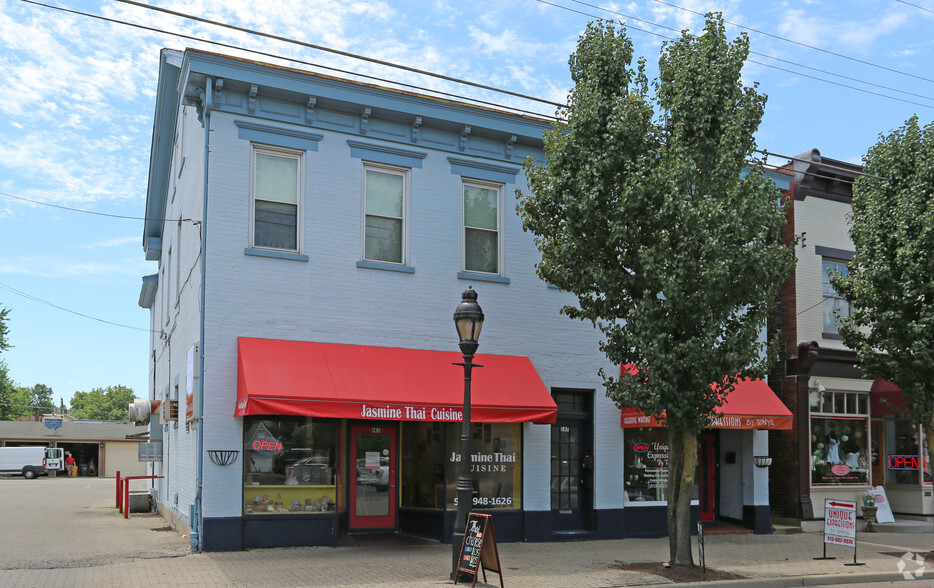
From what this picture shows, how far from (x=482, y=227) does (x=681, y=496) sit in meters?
6.40

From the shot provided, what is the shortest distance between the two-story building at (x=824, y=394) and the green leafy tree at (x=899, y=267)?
280 centimetres

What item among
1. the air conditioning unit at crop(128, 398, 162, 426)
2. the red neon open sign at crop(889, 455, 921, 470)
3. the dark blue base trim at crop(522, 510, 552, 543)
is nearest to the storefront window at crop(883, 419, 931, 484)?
the red neon open sign at crop(889, 455, 921, 470)

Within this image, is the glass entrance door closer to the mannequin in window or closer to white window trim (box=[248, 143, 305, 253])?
white window trim (box=[248, 143, 305, 253])

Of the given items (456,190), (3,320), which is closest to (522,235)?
(456,190)

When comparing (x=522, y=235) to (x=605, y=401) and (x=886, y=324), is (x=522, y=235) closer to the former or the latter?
(x=605, y=401)

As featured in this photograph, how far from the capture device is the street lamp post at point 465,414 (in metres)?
11.3

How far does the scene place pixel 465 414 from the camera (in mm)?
11539

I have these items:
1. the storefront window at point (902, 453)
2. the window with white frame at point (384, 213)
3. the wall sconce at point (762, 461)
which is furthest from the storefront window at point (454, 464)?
the storefront window at point (902, 453)

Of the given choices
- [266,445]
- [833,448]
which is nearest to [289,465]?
[266,445]

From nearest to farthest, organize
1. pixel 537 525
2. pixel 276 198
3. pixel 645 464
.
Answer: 1. pixel 276 198
2. pixel 537 525
3. pixel 645 464

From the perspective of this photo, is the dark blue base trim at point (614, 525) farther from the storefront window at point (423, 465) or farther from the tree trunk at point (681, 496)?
the tree trunk at point (681, 496)

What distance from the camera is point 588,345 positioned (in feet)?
55.5

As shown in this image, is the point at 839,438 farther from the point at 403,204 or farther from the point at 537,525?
the point at 403,204

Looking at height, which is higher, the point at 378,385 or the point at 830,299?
the point at 830,299
